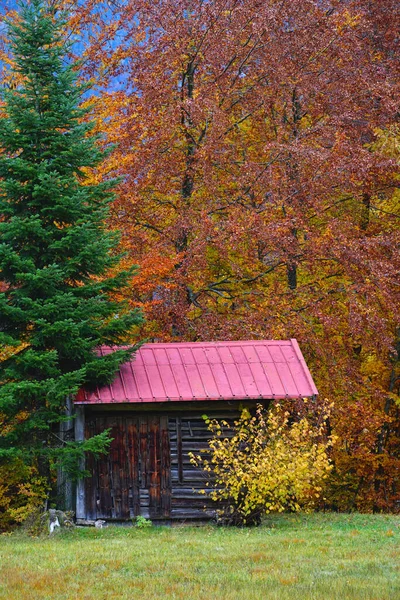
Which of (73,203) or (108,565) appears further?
(73,203)

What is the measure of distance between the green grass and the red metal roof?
2471mm

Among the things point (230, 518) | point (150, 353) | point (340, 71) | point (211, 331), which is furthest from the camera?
point (340, 71)

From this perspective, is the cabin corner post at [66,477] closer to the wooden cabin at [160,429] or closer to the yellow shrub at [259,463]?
the wooden cabin at [160,429]

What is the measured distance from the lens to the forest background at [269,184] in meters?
Result: 22.9

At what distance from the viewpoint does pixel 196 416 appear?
53.7 feet

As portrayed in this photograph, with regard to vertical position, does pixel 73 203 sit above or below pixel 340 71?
below

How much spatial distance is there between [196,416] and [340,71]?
13812mm

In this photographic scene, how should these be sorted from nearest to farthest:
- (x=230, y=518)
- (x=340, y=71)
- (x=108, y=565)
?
(x=108, y=565) < (x=230, y=518) < (x=340, y=71)

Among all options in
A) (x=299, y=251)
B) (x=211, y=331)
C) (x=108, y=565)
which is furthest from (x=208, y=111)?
(x=108, y=565)

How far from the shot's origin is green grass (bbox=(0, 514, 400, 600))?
31.1 ft

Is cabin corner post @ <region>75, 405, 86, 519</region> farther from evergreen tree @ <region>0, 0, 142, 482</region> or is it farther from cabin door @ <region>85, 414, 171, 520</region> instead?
evergreen tree @ <region>0, 0, 142, 482</region>

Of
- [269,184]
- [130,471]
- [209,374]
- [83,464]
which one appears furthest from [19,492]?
[269,184]

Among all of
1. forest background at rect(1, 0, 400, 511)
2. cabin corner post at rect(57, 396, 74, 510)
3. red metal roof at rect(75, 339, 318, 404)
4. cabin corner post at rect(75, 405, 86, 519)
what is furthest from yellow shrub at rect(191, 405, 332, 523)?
forest background at rect(1, 0, 400, 511)

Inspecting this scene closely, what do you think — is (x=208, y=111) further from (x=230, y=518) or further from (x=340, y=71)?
(x=230, y=518)
